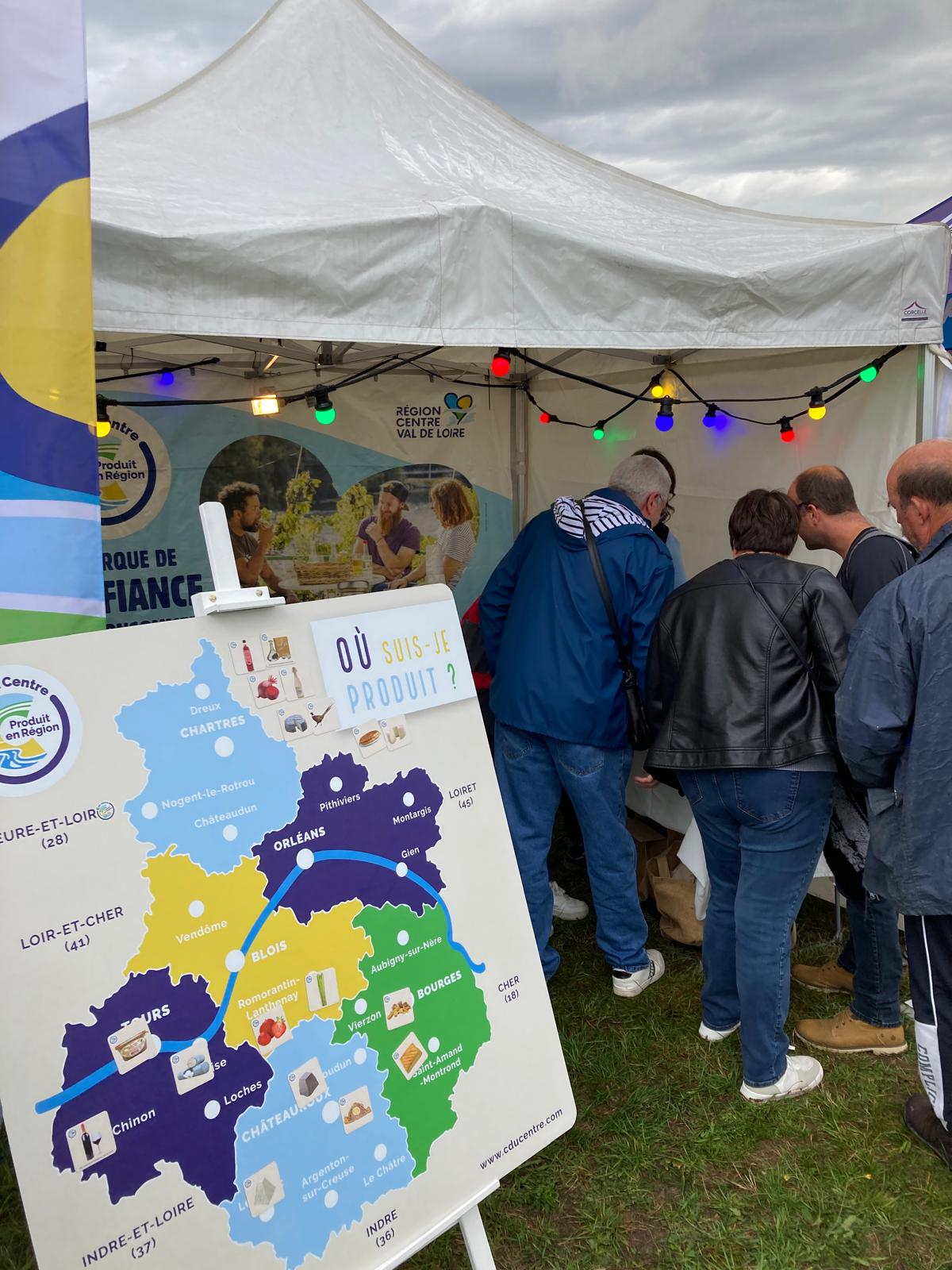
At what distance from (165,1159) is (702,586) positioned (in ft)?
5.38

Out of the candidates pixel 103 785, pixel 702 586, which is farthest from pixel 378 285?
pixel 103 785

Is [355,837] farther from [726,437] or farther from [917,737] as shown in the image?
[726,437]

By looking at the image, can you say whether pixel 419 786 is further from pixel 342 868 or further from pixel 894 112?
pixel 894 112

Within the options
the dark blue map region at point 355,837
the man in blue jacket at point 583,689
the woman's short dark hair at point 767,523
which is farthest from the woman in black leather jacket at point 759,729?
the dark blue map region at point 355,837

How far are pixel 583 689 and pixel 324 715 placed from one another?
1.22 metres

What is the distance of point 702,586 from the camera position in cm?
212

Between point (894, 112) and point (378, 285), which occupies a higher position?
point (894, 112)

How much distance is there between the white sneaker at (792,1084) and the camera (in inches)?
87.0

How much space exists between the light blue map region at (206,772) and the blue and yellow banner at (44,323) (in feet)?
1.11

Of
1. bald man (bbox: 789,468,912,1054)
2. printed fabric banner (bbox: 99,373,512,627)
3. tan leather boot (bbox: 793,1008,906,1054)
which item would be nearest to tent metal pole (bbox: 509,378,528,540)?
printed fabric banner (bbox: 99,373,512,627)

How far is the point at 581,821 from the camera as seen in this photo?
A: 2.60 metres

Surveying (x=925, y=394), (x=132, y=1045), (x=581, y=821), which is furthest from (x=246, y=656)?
(x=925, y=394)

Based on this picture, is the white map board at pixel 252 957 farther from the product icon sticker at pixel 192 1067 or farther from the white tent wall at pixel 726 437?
the white tent wall at pixel 726 437

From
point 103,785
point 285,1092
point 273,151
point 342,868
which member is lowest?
point 285,1092
